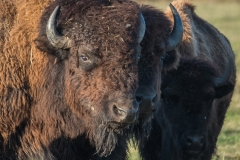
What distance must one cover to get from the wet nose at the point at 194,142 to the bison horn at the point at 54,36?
2.30m

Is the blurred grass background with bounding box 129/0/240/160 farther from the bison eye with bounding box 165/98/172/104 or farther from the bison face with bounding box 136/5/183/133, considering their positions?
the bison face with bounding box 136/5/183/133

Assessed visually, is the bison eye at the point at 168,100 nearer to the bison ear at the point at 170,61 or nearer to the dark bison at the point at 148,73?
the bison ear at the point at 170,61

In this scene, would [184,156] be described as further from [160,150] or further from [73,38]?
[73,38]

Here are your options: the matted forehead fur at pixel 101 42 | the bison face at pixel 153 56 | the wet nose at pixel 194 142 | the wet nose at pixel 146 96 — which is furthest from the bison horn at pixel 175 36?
the wet nose at pixel 194 142

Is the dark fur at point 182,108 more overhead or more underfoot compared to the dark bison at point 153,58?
more underfoot

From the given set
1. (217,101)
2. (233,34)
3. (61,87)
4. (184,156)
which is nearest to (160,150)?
(184,156)

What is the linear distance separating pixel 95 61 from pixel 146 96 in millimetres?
665

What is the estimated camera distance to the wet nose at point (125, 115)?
237 inches

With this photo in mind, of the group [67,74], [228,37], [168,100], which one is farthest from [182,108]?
[228,37]

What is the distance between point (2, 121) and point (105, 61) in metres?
1.42

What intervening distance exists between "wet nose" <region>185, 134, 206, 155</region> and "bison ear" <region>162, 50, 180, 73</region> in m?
0.95

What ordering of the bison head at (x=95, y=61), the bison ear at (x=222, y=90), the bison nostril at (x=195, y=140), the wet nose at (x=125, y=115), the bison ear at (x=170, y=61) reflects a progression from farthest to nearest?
1. the bison ear at (x=222, y=90)
2. the bison nostril at (x=195, y=140)
3. the bison ear at (x=170, y=61)
4. the bison head at (x=95, y=61)
5. the wet nose at (x=125, y=115)

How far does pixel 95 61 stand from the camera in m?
6.38

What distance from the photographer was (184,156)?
27.1 feet
